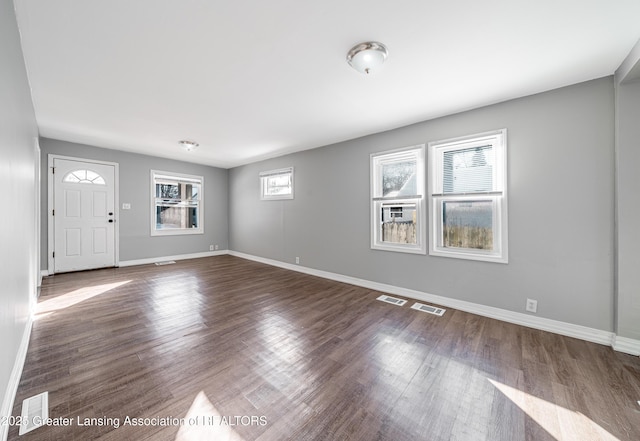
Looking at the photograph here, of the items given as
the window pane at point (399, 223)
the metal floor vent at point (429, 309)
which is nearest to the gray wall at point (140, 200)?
the window pane at point (399, 223)

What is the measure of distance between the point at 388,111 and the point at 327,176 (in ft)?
5.66

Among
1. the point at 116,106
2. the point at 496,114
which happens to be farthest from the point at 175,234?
the point at 496,114

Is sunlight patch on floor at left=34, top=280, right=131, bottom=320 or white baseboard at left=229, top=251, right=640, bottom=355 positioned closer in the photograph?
white baseboard at left=229, top=251, right=640, bottom=355

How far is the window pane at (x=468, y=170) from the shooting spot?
116 inches

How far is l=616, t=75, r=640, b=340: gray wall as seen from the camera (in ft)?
6.89

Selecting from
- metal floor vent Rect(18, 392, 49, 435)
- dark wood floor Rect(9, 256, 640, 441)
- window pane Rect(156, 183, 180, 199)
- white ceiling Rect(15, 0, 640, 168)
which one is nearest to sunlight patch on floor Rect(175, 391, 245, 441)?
dark wood floor Rect(9, 256, 640, 441)

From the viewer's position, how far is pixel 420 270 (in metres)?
3.43

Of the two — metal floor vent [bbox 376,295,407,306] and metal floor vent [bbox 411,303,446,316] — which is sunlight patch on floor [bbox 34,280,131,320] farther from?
metal floor vent [bbox 411,303,446,316]

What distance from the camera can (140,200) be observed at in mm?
5512

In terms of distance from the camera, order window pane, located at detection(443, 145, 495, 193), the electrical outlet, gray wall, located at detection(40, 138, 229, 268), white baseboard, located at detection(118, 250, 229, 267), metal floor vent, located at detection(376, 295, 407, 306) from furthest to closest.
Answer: white baseboard, located at detection(118, 250, 229, 267) < gray wall, located at detection(40, 138, 229, 268) < metal floor vent, located at detection(376, 295, 407, 306) < window pane, located at detection(443, 145, 495, 193) < the electrical outlet

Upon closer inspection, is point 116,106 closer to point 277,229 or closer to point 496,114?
point 277,229

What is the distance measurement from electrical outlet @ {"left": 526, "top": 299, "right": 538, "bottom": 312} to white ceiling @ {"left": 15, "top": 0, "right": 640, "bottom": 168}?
7.41 feet

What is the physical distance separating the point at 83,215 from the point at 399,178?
6072mm

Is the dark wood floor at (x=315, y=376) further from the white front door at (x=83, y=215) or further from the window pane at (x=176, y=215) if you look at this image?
the window pane at (x=176, y=215)
